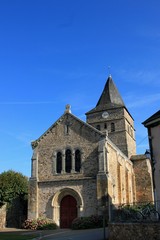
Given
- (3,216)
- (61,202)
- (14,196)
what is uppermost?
(14,196)

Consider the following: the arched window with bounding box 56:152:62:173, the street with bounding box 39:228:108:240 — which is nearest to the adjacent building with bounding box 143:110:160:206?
the street with bounding box 39:228:108:240

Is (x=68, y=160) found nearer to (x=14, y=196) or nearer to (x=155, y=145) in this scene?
(x=14, y=196)

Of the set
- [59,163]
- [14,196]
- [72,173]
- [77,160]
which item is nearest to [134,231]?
[72,173]

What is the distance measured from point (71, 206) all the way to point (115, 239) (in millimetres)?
13301

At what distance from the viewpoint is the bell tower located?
46.8 meters

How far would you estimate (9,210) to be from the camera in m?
31.7

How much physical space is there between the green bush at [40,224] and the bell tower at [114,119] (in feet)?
63.6

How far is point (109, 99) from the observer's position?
50375 millimetres

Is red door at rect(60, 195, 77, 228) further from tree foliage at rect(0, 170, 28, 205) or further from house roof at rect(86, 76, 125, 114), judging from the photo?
house roof at rect(86, 76, 125, 114)

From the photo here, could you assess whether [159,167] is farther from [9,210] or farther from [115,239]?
[9,210]

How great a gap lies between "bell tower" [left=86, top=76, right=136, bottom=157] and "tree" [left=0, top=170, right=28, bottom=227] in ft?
54.9

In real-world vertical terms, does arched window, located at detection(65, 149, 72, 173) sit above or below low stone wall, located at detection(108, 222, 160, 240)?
above

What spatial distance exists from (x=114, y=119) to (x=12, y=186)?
66.8ft

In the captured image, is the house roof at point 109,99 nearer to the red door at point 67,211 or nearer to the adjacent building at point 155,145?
the red door at point 67,211
